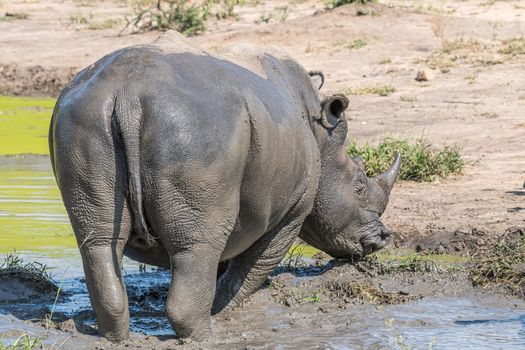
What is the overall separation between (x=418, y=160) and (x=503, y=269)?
10.3ft

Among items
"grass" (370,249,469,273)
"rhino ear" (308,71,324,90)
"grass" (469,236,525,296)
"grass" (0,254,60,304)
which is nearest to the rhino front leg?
"rhino ear" (308,71,324,90)

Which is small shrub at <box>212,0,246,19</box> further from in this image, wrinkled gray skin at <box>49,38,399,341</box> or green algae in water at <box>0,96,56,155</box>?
wrinkled gray skin at <box>49,38,399,341</box>

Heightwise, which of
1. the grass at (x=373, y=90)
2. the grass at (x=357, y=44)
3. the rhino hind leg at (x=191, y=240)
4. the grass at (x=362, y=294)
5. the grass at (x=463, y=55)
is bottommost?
the grass at (x=357, y=44)

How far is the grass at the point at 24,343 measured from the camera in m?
5.43

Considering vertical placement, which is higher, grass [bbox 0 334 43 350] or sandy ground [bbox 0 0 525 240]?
grass [bbox 0 334 43 350]

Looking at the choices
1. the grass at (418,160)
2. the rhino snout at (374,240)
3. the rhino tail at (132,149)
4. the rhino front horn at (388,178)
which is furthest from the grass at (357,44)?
the rhino tail at (132,149)

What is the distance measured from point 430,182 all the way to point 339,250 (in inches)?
131

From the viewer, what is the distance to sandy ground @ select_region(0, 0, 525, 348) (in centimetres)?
970

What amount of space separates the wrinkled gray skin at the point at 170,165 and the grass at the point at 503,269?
2.13 m

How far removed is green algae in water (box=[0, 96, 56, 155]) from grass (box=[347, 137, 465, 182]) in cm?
491

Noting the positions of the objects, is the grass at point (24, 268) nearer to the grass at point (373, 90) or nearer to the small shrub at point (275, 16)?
the grass at point (373, 90)

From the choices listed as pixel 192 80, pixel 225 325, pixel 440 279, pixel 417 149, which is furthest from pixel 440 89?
pixel 192 80

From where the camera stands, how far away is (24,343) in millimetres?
5602

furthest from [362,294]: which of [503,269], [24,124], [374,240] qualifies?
[24,124]
